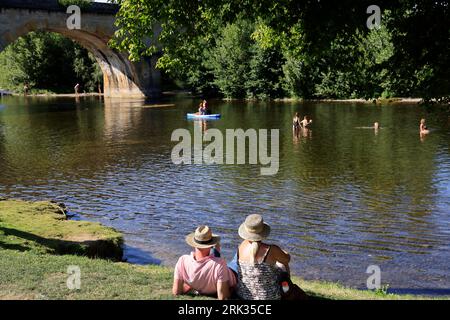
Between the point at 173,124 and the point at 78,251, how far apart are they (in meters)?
26.8

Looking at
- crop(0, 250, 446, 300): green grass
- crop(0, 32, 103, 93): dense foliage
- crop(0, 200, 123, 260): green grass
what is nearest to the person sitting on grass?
crop(0, 250, 446, 300): green grass

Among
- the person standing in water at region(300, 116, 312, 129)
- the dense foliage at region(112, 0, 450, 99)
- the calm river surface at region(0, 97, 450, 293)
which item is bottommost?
the calm river surface at region(0, 97, 450, 293)

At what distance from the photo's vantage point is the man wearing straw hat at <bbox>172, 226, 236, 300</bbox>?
6871mm

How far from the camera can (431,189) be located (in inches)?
644

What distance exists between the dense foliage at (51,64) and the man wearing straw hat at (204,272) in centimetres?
7068

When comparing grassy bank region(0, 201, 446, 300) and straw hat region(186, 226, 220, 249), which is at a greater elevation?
straw hat region(186, 226, 220, 249)

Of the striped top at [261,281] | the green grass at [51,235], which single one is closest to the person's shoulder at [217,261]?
the striped top at [261,281]

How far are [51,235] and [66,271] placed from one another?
317 cm

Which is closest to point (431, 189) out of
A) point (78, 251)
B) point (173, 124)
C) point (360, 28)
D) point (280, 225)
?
point (280, 225)

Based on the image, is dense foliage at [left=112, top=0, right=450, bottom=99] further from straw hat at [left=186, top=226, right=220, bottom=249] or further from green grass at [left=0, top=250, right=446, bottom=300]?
straw hat at [left=186, top=226, right=220, bottom=249]

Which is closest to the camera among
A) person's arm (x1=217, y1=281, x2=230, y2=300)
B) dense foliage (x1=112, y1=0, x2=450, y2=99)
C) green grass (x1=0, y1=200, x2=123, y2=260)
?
person's arm (x1=217, y1=281, x2=230, y2=300)

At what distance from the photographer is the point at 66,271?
7980mm

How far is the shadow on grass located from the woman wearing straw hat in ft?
14.2

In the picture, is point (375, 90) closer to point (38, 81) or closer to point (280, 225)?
point (280, 225)
